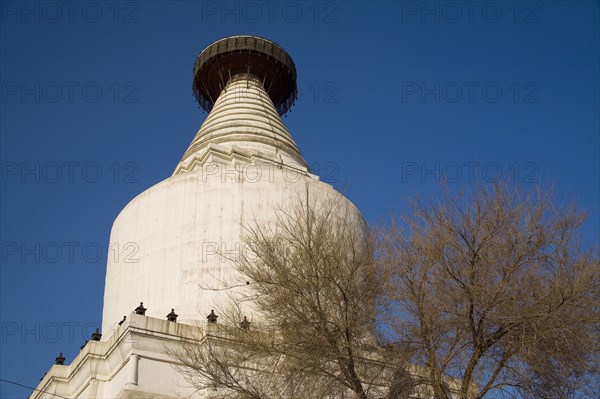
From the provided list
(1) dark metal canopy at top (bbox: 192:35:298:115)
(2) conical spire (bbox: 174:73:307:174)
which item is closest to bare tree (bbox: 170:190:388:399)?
(2) conical spire (bbox: 174:73:307:174)

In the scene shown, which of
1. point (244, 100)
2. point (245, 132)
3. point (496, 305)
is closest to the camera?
point (496, 305)

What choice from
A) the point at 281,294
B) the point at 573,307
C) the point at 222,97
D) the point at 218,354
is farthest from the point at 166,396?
the point at 222,97

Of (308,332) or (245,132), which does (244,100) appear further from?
(308,332)

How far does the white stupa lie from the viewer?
17906 millimetres

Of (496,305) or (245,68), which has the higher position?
(245,68)

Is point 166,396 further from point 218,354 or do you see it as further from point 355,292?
point 355,292

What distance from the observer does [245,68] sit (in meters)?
30.2

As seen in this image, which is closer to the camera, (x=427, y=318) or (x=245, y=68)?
(x=427, y=318)

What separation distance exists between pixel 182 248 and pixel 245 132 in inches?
240

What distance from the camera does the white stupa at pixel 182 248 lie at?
17.9 metres

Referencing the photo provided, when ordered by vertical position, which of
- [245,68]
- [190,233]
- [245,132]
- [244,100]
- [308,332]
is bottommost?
[308,332]

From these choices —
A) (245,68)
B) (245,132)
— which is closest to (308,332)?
(245,132)

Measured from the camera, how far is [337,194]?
22.9 meters

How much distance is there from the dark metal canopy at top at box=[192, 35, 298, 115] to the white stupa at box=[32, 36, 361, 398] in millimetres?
3666
